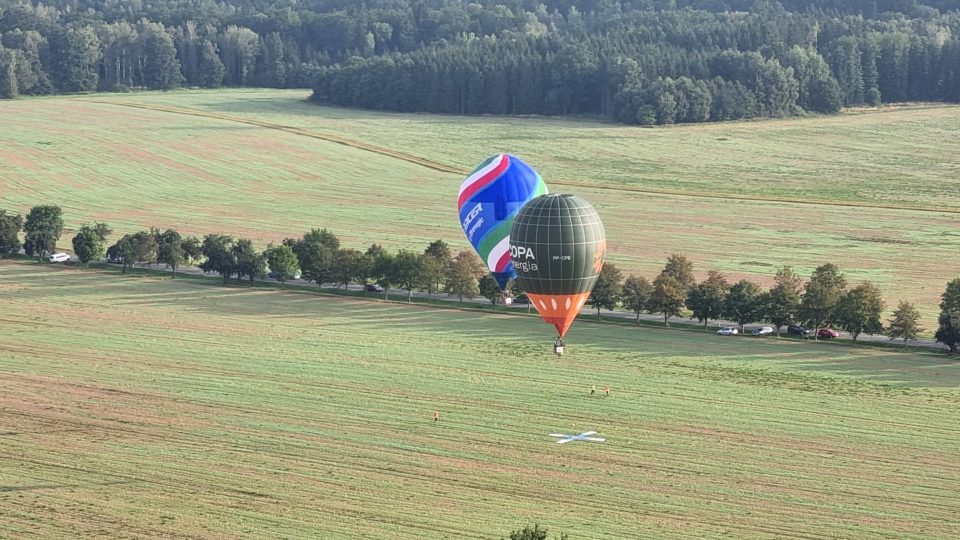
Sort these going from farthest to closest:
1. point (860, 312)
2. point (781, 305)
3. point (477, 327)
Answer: point (477, 327), point (781, 305), point (860, 312)

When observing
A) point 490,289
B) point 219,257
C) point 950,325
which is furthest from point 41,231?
point 950,325

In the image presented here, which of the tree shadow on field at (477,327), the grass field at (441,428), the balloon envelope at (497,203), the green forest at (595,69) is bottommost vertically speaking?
the grass field at (441,428)

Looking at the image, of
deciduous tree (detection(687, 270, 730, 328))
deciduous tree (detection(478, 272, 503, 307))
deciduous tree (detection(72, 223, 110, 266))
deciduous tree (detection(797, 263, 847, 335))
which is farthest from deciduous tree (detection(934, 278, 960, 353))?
deciduous tree (detection(72, 223, 110, 266))

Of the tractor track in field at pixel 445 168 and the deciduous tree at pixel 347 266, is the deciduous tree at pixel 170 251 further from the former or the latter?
the tractor track in field at pixel 445 168

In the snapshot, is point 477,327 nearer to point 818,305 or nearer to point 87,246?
point 818,305

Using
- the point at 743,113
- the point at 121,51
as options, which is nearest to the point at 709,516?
the point at 743,113

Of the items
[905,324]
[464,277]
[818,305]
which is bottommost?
[905,324]

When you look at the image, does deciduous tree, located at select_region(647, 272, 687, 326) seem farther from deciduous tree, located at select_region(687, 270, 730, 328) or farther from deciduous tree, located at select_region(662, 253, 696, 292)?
deciduous tree, located at select_region(662, 253, 696, 292)

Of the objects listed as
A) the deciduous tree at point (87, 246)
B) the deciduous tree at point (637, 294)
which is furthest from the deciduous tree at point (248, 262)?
the deciduous tree at point (637, 294)
